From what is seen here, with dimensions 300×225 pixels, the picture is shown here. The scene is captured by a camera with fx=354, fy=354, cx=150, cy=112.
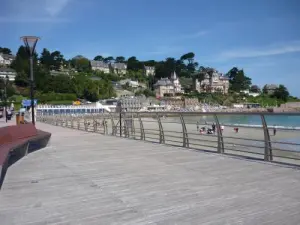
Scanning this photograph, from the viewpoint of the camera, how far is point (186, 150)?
9.83m

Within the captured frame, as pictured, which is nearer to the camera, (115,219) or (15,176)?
(115,219)

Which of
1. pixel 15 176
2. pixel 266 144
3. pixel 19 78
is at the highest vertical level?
pixel 19 78

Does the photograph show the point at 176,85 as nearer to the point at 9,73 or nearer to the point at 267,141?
the point at 9,73

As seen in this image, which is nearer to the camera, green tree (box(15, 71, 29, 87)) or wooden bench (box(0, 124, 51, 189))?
wooden bench (box(0, 124, 51, 189))

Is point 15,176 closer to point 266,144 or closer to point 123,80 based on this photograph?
point 266,144

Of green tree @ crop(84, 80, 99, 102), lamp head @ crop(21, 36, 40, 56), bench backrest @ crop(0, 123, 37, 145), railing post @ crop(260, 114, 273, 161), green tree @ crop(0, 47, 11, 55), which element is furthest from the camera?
green tree @ crop(0, 47, 11, 55)

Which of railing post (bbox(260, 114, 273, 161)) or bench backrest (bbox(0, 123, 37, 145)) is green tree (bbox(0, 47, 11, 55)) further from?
railing post (bbox(260, 114, 273, 161))

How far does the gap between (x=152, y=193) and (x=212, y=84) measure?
639ft

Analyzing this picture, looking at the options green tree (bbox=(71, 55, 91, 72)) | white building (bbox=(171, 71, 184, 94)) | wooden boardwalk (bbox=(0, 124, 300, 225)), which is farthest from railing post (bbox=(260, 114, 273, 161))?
green tree (bbox=(71, 55, 91, 72))

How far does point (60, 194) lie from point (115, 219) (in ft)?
4.90

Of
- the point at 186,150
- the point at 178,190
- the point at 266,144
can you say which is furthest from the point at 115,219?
the point at 186,150

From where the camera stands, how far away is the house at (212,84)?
634 feet

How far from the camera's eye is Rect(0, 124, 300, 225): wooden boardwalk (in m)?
3.93

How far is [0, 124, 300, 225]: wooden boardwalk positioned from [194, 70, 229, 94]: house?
18720 cm
